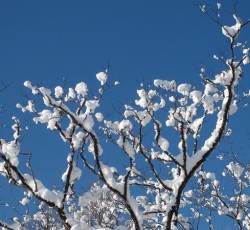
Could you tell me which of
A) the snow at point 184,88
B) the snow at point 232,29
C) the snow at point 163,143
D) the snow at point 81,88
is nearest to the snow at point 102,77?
the snow at point 81,88

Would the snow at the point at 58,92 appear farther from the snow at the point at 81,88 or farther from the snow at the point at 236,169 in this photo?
the snow at the point at 236,169

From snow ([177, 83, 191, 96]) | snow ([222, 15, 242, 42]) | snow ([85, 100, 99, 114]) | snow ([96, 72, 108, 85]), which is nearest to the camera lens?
snow ([222, 15, 242, 42])

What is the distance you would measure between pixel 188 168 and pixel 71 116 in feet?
9.16

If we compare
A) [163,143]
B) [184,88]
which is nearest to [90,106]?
[163,143]

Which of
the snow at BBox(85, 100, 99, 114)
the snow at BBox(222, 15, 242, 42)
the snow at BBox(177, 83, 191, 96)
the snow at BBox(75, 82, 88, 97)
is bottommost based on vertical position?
the snow at BBox(85, 100, 99, 114)

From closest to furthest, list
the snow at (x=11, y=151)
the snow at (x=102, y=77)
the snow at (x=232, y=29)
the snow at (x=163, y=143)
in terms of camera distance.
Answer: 1. the snow at (x=232, y=29)
2. the snow at (x=11, y=151)
3. the snow at (x=163, y=143)
4. the snow at (x=102, y=77)

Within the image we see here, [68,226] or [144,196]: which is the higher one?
[144,196]

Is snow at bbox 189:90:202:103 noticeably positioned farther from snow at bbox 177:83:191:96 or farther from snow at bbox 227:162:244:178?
snow at bbox 227:162:244:178

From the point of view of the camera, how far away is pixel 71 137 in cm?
923

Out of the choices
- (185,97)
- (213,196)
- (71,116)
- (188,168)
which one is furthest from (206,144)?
(213,196)

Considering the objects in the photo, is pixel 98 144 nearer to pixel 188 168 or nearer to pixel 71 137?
pixel 71 137

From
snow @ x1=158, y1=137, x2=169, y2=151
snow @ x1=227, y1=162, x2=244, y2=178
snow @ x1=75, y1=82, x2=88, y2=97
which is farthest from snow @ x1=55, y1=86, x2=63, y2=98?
snow @ x1=227, y1=162, x2=244, y2=178

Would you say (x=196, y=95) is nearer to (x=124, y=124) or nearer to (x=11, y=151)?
(x=124, y=124)

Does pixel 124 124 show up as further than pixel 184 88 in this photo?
No
